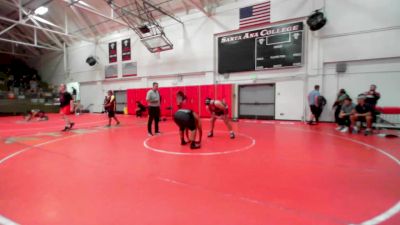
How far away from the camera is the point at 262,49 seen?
39.0ft

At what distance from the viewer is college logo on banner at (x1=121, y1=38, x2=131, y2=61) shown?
57.8ft

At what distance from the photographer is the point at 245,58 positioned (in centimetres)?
1249

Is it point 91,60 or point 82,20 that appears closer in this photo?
point 82,20

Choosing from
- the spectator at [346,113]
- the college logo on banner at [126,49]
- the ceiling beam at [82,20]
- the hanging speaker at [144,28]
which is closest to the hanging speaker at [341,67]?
the spectator at [346,113]

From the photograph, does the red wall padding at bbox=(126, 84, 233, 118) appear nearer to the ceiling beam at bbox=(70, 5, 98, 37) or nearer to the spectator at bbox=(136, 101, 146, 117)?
the spectator at bbox=(136, 101, 146, 117)

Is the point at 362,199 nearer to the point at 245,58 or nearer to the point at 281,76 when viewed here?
the point at 281,76

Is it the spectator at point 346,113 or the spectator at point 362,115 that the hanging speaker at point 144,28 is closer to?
the spectator at point 346,113

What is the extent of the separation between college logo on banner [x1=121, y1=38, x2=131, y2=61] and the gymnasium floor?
13.8 m

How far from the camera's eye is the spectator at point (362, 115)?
23.0 feet

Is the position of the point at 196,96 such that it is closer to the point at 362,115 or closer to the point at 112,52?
the point at 362,115

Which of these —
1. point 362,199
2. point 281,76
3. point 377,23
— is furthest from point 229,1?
point 362,199

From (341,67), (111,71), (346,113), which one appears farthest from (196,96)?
(111,71)

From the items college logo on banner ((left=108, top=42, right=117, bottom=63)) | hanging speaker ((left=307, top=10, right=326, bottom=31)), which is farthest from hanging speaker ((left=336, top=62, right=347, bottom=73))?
college logo on banner ((left=108, top=42, right=117, bottom=63))

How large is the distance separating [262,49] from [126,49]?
11458 millimetres
